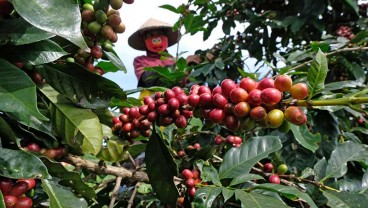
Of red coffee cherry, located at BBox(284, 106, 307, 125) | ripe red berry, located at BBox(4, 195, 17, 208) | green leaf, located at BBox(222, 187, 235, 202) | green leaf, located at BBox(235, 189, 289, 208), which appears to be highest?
red coffee cherry, located at BBox(284, 106, 307, 125)

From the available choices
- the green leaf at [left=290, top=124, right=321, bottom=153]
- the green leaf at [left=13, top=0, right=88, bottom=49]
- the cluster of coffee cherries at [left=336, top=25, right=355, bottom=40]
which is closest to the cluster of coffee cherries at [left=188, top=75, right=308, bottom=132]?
the green leaf at [left=13, top=0, right=88, bottom=49]

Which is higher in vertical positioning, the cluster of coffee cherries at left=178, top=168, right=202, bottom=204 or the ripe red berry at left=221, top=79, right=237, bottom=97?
the ripe red berry at left=221, top=79, right=237, bottom=97

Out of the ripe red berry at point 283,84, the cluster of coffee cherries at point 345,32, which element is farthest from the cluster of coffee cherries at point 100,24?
the cluster of coffee cherries at point 345,32

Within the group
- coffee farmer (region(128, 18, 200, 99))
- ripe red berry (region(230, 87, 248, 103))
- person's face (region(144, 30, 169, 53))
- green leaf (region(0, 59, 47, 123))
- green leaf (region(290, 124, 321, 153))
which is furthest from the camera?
person's face (region(144, 30, 169, 53))

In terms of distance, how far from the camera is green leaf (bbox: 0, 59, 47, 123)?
56 centimetres

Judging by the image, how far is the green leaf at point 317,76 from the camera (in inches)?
25.2

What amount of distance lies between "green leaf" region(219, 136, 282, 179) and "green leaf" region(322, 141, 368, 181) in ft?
0.48

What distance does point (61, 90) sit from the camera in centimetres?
78

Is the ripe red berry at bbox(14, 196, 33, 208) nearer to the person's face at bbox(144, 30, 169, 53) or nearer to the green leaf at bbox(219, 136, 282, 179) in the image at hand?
the green leaf at bbox(219, 136, 282, 179)

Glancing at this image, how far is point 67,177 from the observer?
77 centimetres

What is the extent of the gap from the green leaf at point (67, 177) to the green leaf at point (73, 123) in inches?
2.8

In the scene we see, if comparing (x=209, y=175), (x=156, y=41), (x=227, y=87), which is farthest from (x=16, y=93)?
(x=156, y=41)

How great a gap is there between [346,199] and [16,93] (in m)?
0.65

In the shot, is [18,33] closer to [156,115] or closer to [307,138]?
[156,115]
